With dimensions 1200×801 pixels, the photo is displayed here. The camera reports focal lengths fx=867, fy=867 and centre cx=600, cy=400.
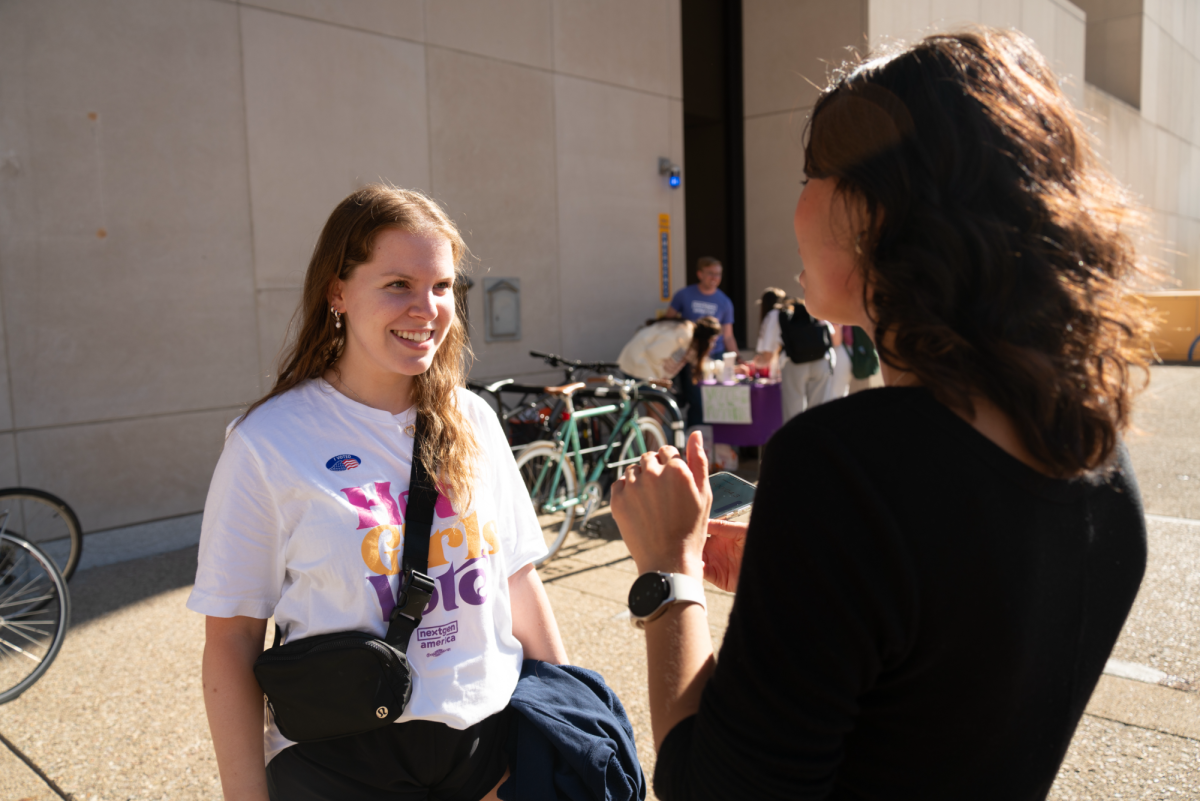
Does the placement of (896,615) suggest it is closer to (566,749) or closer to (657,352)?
(566,749)

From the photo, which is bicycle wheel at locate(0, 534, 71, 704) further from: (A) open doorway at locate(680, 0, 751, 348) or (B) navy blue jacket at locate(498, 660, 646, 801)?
(A) open doorway at locate(680, 0, 751, 348)

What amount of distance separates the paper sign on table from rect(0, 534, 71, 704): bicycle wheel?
5.23 meters

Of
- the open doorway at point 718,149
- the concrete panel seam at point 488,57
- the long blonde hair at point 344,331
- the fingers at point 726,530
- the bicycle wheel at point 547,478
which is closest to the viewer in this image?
the fingers at point 726,530

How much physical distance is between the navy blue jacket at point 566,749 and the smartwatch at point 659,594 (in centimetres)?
61

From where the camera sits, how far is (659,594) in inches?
44.9

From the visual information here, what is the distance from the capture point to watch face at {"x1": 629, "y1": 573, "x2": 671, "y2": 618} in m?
1.14

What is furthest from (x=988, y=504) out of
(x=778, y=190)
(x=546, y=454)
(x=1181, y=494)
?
(x=778, y=190)

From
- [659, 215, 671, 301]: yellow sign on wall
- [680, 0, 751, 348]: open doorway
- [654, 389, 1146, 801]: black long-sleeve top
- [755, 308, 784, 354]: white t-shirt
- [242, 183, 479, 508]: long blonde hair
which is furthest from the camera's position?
[680, 0, 751, 348]: open doorway

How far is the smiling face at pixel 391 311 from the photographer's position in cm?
177

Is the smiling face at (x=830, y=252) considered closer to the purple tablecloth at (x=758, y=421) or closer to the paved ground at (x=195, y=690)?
the paved ground at (x=195, y=690)

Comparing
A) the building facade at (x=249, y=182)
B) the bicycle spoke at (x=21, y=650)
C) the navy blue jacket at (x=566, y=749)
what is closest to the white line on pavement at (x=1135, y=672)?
the navy blue jacket at (x=566, y=749)

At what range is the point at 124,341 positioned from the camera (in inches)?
233

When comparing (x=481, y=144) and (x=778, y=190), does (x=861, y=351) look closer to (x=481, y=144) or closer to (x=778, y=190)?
(x=481, y=144)

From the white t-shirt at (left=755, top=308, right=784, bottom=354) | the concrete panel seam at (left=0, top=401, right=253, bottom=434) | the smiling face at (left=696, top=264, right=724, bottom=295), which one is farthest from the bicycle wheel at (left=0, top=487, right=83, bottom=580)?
the smiling face at (left=696, top=264, right=724, bottom=295)
